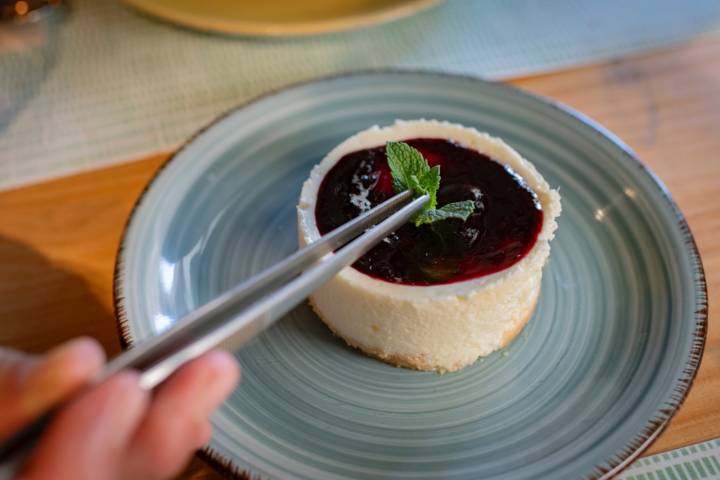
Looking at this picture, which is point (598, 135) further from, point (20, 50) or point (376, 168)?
point (20, 50)

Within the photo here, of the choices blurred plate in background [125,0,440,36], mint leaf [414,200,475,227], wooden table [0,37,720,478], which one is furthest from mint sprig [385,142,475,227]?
blurred plate in background [125,0,440,36]

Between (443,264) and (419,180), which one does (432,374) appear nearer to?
(443,264)

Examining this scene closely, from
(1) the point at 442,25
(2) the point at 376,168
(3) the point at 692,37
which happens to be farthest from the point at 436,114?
(3) the point at 692,37

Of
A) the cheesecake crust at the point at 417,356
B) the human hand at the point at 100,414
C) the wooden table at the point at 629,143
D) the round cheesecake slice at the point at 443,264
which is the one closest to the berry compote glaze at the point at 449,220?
the round cheesecake slice at the point at 443,264

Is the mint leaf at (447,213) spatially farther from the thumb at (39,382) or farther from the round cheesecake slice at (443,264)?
the thumb at (39,382)

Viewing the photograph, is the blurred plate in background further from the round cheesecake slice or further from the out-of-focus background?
the round cheesecake slice

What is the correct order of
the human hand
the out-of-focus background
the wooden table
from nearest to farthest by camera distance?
the human hand
the wooden table
the out-of-focus background

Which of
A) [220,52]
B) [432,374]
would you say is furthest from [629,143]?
[220,52]
